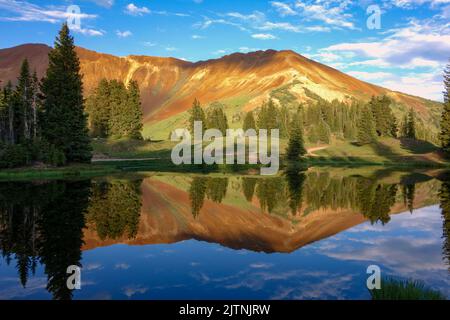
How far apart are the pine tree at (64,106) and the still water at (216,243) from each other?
22463 millimetres

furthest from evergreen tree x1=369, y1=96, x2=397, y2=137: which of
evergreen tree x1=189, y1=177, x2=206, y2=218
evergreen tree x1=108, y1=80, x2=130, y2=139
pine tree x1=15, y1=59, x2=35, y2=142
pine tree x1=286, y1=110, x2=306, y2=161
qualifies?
pine tree x1=15, y1=59, x2=35, y2=142

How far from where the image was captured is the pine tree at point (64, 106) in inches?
2347

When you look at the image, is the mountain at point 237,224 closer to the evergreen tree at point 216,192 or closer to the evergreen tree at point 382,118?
the evergreen tree at point 216,192

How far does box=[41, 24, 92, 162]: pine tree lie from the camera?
196ft

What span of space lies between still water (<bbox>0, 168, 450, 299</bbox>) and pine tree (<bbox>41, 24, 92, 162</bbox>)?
22463mm

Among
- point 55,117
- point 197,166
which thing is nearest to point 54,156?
point 55,117

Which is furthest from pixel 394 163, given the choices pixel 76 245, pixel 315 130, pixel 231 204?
pixel 76 245

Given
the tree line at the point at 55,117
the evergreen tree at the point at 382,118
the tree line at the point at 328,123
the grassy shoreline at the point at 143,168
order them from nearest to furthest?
the grassy shoreline at the point at 143,168
the tree line at the point at 55,117
the tree line at the point at 328,123
the evergreen tree at the point at 382,118

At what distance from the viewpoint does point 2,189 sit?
3975cm

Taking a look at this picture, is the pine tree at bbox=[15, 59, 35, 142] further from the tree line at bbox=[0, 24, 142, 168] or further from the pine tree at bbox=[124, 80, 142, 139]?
the pine tree at bbox=[124, 80, 142, 139]

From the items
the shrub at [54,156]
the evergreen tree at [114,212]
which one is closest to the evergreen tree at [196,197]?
the evergreen tree at [114,212]

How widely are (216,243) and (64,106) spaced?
46534 mm

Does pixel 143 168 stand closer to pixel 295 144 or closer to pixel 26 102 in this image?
pixel 26 102
